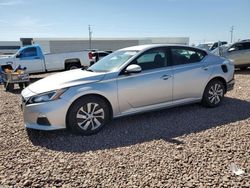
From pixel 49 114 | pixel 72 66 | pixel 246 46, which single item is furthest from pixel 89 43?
pixel 49 114

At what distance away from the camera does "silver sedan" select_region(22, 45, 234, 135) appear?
4.32m

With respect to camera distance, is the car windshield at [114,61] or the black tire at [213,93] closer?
the car windshield at [114,61]

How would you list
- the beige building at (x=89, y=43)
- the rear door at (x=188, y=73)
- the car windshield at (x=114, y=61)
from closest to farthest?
1. the car windshield at (x=114, y=61)
2. the rear door at (x=188, y=73)
3. the beige building at (x=89, y=43)

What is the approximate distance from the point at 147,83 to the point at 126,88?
0.47 meters

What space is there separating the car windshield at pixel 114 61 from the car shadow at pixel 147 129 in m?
1.13

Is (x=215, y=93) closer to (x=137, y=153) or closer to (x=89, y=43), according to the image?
(x=137, y=153)

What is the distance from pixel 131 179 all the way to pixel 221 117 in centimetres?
301

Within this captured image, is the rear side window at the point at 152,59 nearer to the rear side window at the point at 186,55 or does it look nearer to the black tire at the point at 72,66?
the rear side window at the point at 186,55

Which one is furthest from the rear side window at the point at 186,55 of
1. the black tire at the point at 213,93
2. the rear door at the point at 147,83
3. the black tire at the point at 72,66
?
the black tire at the point at 72,66

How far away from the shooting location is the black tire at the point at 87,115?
4.40 meters

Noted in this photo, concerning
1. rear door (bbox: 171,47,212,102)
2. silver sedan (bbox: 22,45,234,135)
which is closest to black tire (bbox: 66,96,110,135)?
silver sedan (bbox: 22,45,234,135)

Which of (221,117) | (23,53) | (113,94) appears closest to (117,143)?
(113,94)

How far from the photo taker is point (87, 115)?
4504mm

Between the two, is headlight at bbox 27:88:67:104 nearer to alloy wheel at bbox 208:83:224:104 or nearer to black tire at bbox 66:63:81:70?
alloy wheel at bbox 208:83:224:104
